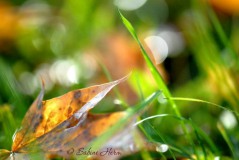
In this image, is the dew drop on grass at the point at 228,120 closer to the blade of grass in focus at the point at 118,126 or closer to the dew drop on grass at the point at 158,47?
the blade of grass in focus at the point at 118,126

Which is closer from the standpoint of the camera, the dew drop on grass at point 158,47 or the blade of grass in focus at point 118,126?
the blade of grass in focus at point 118,126

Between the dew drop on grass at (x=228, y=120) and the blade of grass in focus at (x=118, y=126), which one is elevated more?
the blade of grass in focus at (x=118, y=126)

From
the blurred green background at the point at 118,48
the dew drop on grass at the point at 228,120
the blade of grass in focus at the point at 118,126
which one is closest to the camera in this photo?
the blade of grass in focus at the point at 118,126

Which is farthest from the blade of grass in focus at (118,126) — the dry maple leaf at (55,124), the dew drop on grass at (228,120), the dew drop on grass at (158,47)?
the dew drop on grass at (158,47)

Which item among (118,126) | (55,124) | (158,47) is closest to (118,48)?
(158,47)

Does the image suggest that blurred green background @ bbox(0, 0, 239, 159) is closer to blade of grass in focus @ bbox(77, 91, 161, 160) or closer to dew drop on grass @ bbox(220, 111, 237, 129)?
dew drop on grass @ bbox(220, 111, 237, 129)

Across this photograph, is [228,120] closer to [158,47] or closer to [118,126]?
[118,126]

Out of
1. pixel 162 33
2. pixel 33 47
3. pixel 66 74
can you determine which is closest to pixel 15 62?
pixel 33 47
